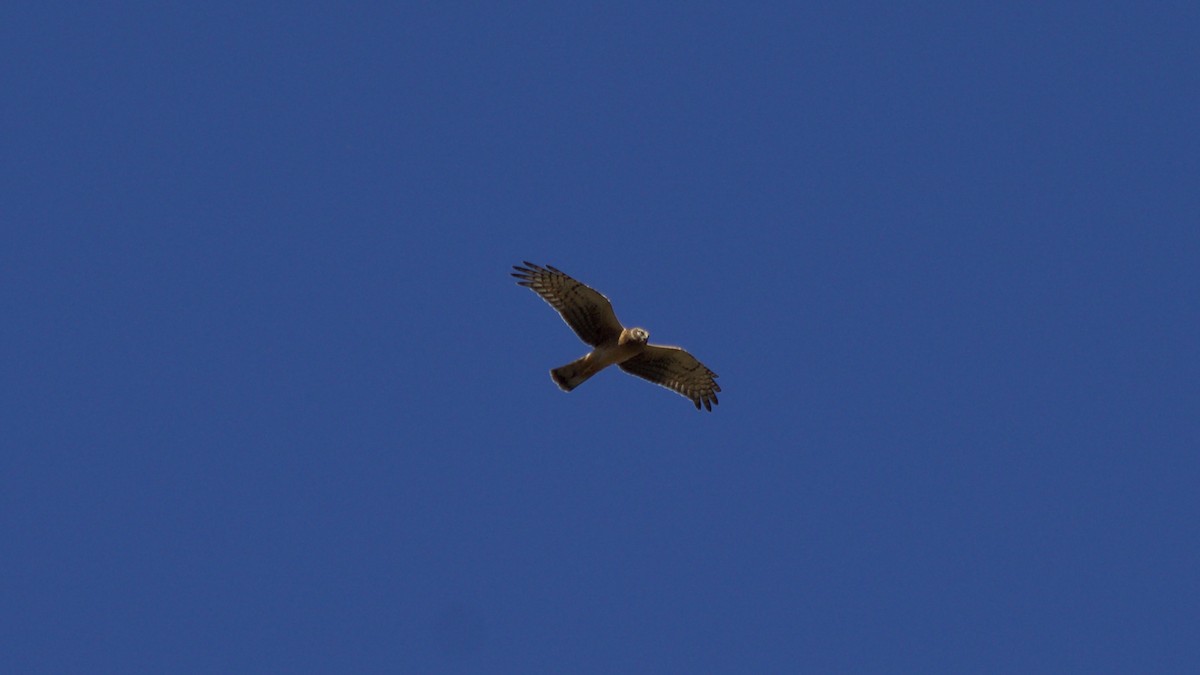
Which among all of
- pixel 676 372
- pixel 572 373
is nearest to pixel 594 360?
pixel 572 373

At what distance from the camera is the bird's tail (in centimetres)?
2436

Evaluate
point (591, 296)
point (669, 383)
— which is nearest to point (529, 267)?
point (591, 296)

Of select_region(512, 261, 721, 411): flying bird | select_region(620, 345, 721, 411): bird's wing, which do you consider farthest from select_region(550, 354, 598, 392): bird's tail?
select_region(620, 345, 721, 411): bird's wing

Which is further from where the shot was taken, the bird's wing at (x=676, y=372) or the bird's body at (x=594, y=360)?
the bird's wing at (x=676, y=372)

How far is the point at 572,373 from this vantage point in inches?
962

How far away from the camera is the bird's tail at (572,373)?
24.4 metres

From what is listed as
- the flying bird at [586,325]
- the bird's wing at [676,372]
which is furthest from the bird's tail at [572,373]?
the bird's wing at [676,372]

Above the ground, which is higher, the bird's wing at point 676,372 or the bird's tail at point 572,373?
the bird's wing at point 676,372

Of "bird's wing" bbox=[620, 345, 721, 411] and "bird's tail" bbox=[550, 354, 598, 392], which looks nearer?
"bird's tail" bbox=[550, 354, 598, 392]

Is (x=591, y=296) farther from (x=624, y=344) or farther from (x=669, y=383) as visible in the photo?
(x=669, y=383)

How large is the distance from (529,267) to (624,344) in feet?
5.67

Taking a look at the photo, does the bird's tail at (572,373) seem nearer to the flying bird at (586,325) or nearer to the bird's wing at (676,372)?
the flying bird at (586,325)

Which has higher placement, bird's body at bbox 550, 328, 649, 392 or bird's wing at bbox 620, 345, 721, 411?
bird's wing at bbox 620, 345, 721, 411

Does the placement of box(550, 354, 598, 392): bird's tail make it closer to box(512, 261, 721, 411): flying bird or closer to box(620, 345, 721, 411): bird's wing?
box(512, 261, 721, 411): flying bird
